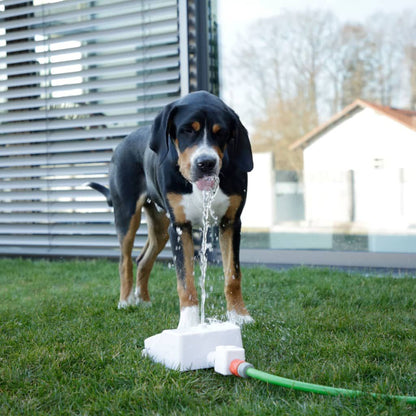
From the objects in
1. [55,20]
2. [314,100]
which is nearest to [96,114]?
[55,20]

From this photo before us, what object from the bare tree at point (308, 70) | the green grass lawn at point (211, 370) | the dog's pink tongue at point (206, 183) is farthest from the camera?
the bare tree at point (308, 70)

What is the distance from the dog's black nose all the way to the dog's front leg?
52cm

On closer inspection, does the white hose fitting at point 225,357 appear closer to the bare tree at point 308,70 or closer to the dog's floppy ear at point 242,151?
the dog's floppy ear at point 242,151

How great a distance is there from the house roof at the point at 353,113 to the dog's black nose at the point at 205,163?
3.87m

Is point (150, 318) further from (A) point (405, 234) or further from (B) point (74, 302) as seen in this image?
(A) point (405, 234)

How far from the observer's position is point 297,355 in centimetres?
254

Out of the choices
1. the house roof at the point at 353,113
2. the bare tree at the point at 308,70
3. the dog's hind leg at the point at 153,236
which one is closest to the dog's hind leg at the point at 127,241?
the dog's hind leg at the point at 153,236

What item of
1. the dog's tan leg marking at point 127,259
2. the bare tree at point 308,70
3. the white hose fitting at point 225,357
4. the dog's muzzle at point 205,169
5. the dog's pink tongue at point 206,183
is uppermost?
the bare tree at point 308,70

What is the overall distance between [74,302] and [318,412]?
2.48 m

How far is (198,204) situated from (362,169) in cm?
364

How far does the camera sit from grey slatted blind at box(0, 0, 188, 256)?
6188 mm

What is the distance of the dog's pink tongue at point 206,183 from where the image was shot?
113 inches

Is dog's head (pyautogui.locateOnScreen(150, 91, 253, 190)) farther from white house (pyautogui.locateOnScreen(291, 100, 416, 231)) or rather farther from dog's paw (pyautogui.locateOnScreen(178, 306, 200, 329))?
white house (pyautogui.locateOnScreen(291, 100, 416, 231))

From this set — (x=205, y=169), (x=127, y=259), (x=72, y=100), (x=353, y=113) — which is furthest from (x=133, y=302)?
(x=353, y=113)
